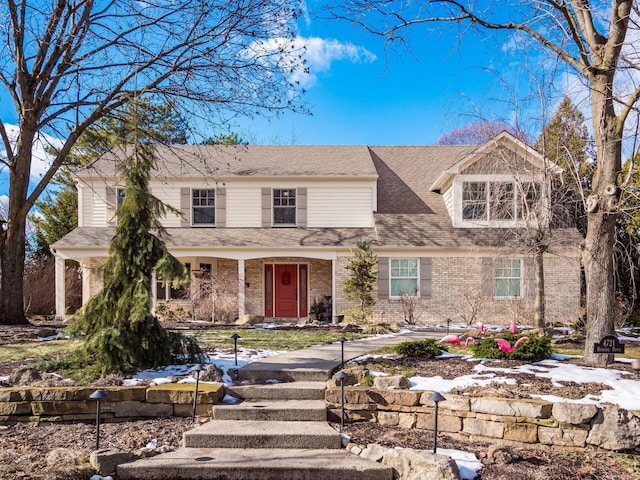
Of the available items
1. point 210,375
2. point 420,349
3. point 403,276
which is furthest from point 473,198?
point 210,375

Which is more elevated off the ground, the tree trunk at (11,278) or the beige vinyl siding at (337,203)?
the beige vinyl siding at (337,203)

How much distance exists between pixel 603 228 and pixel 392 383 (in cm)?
366

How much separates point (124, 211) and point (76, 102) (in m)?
7.27

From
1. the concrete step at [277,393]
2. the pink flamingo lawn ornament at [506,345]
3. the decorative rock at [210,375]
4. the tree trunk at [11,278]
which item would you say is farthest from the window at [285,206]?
the concrete step at [277,393]

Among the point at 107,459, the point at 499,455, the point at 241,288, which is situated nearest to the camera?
the point at 107,459

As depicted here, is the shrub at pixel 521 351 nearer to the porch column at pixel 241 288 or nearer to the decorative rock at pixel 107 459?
the decorative rock at pixel 107 459

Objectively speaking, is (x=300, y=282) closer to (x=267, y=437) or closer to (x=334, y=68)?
(x=334, y=68)

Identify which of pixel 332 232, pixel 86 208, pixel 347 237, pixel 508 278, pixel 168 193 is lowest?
pixel 508 278

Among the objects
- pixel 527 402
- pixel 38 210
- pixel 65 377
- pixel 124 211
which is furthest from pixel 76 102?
pixel 38 210

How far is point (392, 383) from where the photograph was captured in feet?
19.2

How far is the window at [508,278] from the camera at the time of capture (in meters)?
15.7

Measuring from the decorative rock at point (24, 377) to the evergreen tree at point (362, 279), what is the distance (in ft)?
32.7

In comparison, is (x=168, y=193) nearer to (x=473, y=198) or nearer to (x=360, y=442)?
(x=473, y=198)

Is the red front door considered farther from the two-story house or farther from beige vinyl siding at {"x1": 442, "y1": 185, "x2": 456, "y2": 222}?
beige vinyl siding at {"x1": 442, "y1": 185, "x2": 456, "y2": 222}
